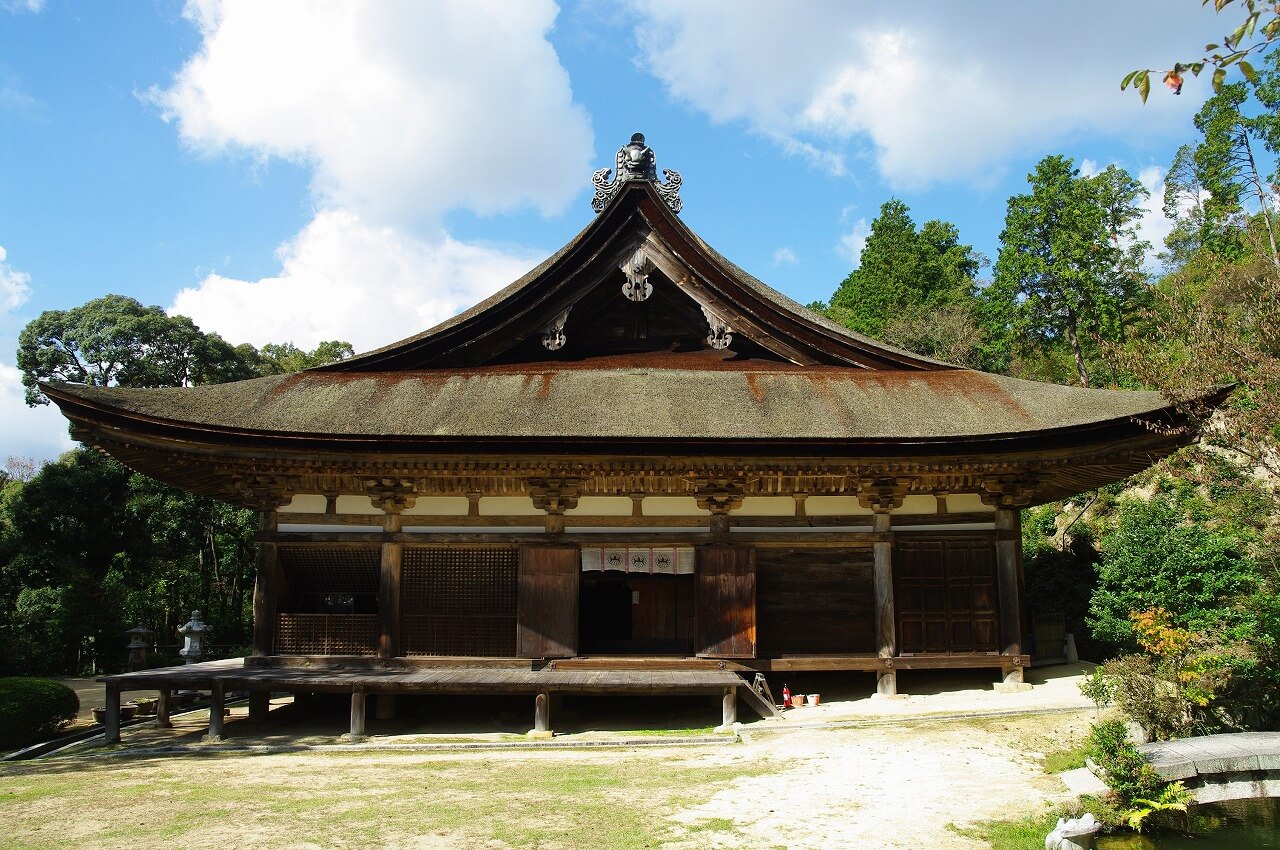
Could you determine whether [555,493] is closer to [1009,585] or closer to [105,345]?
[1009,585]

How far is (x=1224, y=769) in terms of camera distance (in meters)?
9.07

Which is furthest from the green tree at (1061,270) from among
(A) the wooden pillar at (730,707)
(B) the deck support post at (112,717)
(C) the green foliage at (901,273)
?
(B) the deck support post at (112,717)

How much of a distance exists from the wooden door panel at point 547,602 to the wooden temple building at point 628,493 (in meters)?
0.04

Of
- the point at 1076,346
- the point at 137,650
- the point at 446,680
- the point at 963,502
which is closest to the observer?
the point at 446,680

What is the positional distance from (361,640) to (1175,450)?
1416cm

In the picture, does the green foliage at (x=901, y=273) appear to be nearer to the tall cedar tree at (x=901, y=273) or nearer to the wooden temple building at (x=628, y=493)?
the tall cedar tree at (x=901, y=273)

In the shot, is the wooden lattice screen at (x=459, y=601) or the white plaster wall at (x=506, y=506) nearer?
the wooden lattice screen at (x=459, y=601)

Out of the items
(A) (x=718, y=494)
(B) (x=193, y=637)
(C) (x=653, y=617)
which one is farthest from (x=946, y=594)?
(B) (x=193, y=637)

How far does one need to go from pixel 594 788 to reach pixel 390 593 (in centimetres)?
671

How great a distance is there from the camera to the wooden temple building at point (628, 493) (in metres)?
13.6

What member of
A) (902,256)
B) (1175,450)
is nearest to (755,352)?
(1175,450)

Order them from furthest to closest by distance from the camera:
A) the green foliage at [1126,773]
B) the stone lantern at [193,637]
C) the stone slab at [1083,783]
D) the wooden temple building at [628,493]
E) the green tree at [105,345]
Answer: the green tree at [105,345] < the stone lantern at [193,637] < the wooden temple building at [628,493] < the stone slab at [1083,783] < the green foliage at [1126,773]

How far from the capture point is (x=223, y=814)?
878cm

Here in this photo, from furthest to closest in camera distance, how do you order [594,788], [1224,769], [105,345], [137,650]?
[105,345]
[137,650]
[594,788]
[1224,769]
